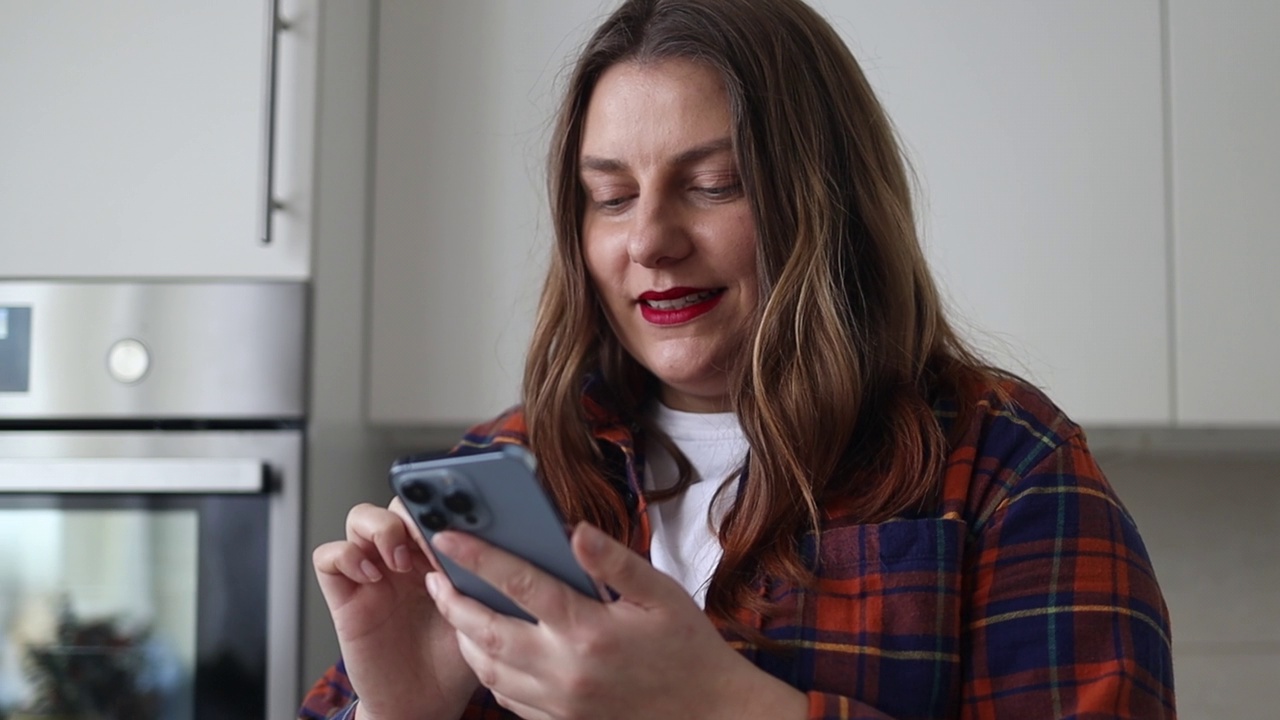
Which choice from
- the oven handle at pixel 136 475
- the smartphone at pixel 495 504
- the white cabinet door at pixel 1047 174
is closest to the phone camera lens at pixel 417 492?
the smartphone at pixel 495 504

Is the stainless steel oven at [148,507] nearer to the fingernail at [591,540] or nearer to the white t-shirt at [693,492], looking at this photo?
the white t-shirt at [693,492]

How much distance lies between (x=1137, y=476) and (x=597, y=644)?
4.96 ft

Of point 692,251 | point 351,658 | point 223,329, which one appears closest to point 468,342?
point 223,329

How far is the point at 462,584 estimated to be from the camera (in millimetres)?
731

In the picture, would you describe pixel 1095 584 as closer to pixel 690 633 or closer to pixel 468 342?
pixel 690 633

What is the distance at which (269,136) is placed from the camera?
1.35 metres

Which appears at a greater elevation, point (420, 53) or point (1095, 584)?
point (420, 53)

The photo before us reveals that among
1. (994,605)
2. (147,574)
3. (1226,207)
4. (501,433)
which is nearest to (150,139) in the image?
(147,574)

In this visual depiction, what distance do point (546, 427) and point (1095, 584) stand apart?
483mm

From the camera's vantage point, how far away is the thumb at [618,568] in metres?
0.62

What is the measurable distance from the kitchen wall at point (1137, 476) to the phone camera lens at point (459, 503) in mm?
781

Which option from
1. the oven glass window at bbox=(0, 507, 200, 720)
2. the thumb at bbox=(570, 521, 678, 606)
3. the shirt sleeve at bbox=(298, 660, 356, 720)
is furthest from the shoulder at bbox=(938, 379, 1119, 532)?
the oven glass window at bbox=(0, 507, 200, 720)

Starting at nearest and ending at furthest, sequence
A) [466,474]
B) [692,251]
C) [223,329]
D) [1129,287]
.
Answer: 1. [466,474]
2. [692,251]
3. [223,329]
4. [1129,287]

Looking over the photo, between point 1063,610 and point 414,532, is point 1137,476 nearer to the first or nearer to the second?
point 1063,610
